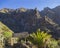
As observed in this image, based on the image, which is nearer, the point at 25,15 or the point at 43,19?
the point at 43,19

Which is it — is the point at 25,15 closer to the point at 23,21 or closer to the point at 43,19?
the point at 23,21

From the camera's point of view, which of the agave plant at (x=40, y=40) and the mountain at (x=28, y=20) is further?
the mountain at (x=28, y=20)

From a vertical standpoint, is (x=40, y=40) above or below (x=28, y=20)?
below

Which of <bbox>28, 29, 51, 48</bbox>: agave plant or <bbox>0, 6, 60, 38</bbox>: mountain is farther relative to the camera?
<bbox>0, 6, 60, 38</bbox>: mountain

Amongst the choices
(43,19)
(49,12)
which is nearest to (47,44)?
(43,19)

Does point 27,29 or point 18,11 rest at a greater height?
point 18,11

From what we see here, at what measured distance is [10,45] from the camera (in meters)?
56.9

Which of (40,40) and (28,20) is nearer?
(40,40)

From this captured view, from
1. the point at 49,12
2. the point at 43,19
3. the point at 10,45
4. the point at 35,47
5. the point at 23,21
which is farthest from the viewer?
the point at 49,12

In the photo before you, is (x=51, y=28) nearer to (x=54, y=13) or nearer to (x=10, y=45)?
(x=54, y=13)

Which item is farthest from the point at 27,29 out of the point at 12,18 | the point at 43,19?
the point at 12,18

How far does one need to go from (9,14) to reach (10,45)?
122043 mm

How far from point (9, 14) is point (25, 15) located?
1504cm

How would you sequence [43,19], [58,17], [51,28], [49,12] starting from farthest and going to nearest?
[49,12] < [58,17] < [43,19] < [51,28]
